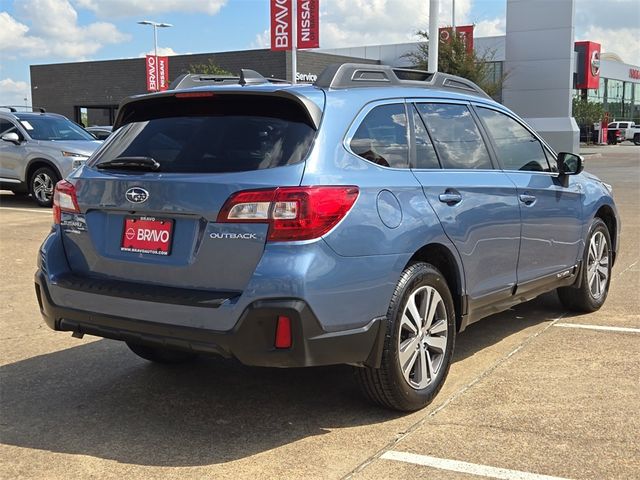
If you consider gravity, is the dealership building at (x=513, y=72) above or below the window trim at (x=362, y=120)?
above

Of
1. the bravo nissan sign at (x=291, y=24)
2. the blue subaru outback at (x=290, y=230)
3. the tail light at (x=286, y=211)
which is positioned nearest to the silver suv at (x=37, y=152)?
the blue subaru outback at (x=290, y=230)

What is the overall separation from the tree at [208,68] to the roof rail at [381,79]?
36105 mm

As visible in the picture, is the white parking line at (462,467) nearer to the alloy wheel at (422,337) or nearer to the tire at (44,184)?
the alloy wheel at (422,337)

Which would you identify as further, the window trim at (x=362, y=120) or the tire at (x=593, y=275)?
the tire at (x=593, y=275)

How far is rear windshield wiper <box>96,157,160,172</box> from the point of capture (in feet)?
12.5

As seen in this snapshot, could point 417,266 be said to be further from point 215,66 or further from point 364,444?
point 215,66

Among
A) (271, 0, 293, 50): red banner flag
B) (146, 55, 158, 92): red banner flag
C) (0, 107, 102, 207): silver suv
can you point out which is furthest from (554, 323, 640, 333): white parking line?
(146, 55, 158, 92): red banner flag

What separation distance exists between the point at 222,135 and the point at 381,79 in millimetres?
1142

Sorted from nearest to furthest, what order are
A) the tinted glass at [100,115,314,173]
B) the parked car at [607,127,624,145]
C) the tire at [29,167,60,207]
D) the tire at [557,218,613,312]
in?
the tinted glass at [100,115,314,173], the tire at [557,218,613,312], the tire at [29,167,60,207], the parked car at [607,127,624,145]

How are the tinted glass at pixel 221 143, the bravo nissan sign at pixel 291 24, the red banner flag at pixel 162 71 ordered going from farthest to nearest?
the red banner flag at pixel 162 71 < the bravo nissan sign at pixel 291 24 < the tinted glass at pixel 221 143

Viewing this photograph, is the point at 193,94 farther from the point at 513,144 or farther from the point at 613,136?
the point at 613,136

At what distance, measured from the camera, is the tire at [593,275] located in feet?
19.8

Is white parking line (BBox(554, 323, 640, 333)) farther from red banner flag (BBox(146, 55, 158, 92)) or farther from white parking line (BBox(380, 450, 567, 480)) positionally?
red banner flag (BBox(146, 55, 158, 92))

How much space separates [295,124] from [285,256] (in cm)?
73
